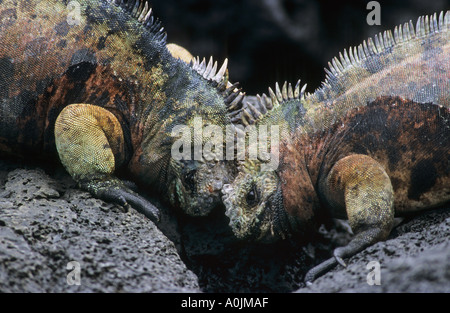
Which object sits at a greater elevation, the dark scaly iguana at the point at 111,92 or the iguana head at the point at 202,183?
the dark scaly iguana at the point at 111,92

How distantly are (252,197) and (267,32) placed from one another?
4614mm

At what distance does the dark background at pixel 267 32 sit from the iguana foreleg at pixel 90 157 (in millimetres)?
4187

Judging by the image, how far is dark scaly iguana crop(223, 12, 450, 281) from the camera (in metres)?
3.33

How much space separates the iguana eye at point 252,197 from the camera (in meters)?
3.49

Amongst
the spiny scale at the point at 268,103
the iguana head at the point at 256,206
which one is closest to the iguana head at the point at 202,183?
the iguana head at the point at 256,206

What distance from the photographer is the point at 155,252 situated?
3.10 m

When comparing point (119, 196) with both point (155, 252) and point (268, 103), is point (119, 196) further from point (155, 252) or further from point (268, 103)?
point (268, 103)

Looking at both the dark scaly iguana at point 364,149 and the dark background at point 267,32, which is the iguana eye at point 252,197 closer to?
the dark scaly iguana at point 364,149

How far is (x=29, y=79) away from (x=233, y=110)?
5.15 feet

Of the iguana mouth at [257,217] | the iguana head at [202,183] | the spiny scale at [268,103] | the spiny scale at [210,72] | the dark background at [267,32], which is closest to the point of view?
the iguana mouth at [257,217]

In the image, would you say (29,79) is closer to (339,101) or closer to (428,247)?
(339,101)

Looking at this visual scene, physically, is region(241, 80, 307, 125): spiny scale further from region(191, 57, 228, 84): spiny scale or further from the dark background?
the dark background
